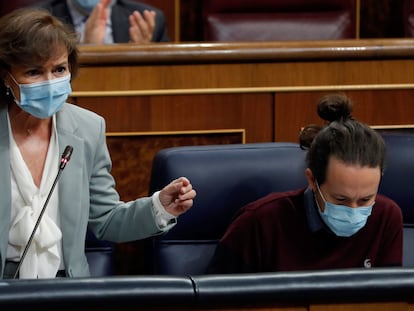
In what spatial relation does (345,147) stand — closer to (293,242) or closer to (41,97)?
(293,242)

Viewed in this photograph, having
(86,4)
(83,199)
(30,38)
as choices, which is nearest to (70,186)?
(83,199)

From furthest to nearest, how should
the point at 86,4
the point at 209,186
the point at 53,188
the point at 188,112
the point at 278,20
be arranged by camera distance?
the point at 278,20 < the point at 86,4 < the point at 188,112 < the point at 209,186 < the point at 53,188

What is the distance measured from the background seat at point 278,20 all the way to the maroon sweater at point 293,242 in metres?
0.83

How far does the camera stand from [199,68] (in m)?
1.42

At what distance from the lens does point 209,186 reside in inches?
47.4

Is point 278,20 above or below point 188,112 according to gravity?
above

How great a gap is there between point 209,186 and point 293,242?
0.13 m

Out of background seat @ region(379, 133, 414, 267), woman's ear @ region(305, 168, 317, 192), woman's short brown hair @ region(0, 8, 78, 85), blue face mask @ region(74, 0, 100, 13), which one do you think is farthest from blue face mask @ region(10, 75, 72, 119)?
blue face mask @ region(74, 0, 100, 13)

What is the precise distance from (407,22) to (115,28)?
592 mm

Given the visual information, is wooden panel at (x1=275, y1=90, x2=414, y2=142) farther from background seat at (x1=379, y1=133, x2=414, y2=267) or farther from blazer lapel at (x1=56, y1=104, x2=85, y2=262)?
blazer lapel at (x1=56, y1=104, x2=85, y2=262)

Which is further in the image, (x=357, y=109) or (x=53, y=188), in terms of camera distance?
(x=357, y=109)

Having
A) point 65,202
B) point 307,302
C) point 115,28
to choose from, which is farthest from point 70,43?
point 115,28

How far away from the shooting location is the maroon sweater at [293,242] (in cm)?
113

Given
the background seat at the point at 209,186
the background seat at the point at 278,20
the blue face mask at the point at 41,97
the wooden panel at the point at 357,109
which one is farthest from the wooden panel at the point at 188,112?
the background seat at the point at 278,20
